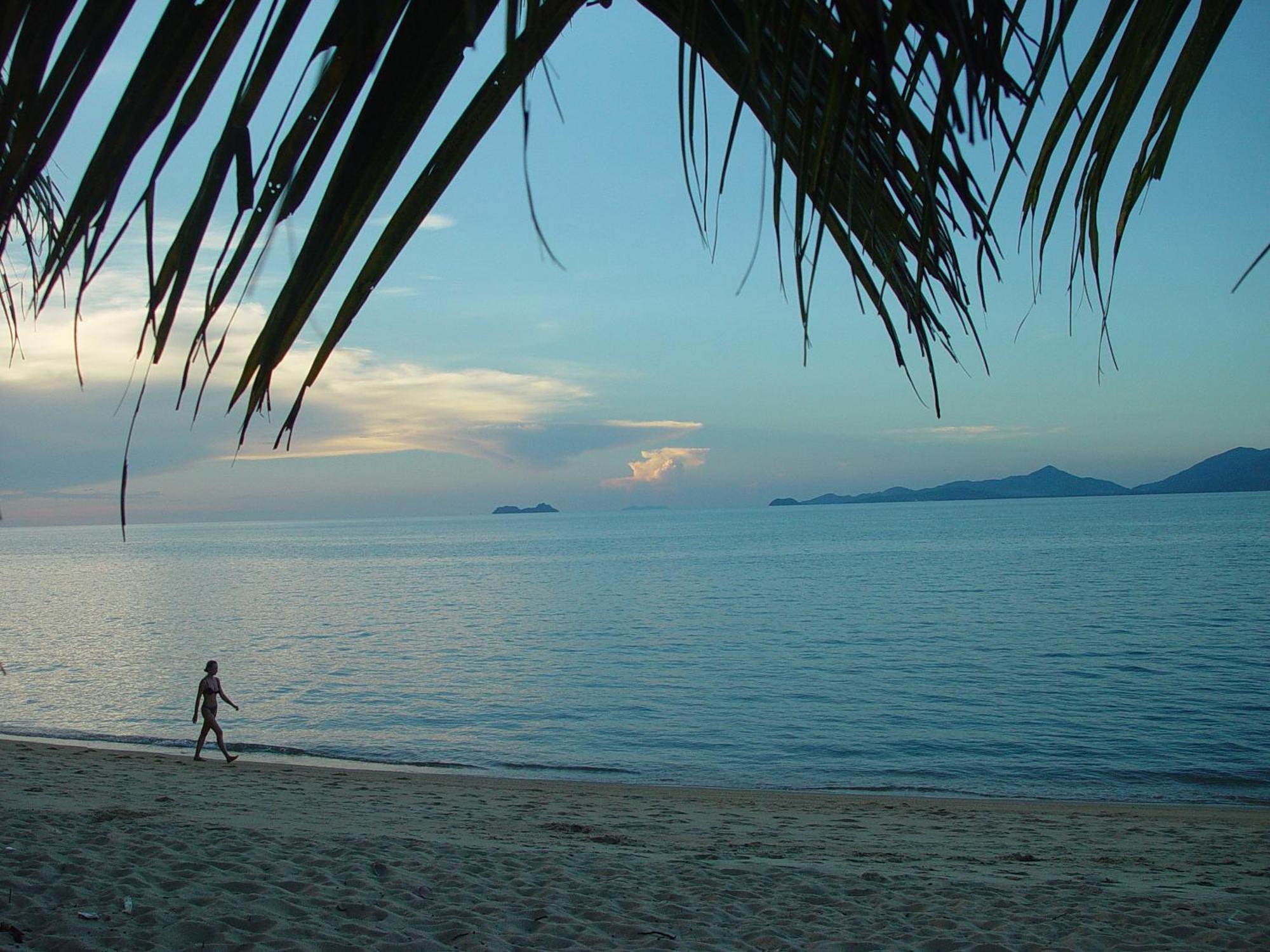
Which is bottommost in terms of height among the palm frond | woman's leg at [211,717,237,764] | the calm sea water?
the calm sea water

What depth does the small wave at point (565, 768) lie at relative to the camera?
17453 mm

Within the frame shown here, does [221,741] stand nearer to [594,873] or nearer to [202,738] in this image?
[202,738]

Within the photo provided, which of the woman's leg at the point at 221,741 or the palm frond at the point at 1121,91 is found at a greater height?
the palm frond at the point at 1121,91

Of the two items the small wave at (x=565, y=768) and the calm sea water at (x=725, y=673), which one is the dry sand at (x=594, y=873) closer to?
the small wave at (x=565, y=768)

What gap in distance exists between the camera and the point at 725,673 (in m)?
28.9

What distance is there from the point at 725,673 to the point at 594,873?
70.9ft

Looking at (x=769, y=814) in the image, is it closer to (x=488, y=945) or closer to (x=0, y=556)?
(x=488, y=945)

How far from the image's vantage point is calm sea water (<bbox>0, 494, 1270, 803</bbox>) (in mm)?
17969

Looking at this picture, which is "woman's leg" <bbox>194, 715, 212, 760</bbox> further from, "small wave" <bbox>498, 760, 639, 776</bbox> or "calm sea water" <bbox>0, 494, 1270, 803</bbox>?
"small wave" <bbox>498, 760, 639, 776</bbox>

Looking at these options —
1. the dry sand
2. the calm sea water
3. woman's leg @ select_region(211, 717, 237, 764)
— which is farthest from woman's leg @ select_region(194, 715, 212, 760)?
the calm sea water

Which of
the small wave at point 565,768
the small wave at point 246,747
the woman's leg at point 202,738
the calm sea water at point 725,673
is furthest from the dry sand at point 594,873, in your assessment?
the small wave at point 246,747

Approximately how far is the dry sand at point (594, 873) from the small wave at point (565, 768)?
147 inches

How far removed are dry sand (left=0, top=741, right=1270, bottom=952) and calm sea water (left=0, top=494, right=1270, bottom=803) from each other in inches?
154

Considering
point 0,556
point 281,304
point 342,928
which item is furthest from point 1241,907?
point 0,556
